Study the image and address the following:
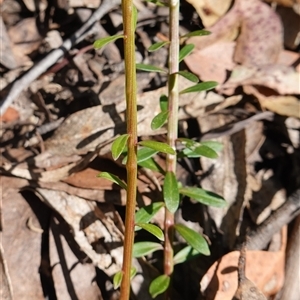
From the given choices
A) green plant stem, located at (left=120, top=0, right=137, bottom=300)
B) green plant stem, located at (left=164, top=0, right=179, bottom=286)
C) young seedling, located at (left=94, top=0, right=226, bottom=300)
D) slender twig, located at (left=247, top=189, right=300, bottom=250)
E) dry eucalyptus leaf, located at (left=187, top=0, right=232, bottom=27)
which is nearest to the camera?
green plant stem, located at (left=120, top=0, right=137, bottom=300)

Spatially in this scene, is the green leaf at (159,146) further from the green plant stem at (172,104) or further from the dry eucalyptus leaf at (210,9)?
the dry eucalyptus leaf at (210,9)

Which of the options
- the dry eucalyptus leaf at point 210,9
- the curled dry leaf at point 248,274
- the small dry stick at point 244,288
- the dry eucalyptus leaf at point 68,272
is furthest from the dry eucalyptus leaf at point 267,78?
the dry eucalyptus leaf at point 68,272

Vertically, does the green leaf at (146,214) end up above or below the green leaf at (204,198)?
above

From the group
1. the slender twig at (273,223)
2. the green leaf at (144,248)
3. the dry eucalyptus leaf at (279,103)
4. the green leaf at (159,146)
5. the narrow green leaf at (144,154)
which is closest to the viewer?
the green leaf at (159,146)

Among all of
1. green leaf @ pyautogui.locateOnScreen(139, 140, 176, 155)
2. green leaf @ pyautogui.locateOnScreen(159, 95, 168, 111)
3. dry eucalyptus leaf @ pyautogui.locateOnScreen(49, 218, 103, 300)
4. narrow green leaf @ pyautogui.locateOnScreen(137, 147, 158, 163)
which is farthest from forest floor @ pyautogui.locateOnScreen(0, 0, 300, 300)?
green leaf @ pyautogui.locateOnScreen(139, 140, 176, 155)

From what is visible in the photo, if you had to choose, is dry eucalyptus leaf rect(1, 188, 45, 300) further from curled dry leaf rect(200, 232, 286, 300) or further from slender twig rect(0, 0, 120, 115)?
curled dry leaf rect(200, 232, 286, 300)

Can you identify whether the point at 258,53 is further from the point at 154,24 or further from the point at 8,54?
the point at 8,54

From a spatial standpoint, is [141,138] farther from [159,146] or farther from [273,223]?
[159,146]

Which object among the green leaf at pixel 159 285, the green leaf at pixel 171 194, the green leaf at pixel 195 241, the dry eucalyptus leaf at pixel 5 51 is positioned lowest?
the green leaf at pixel 159 285
